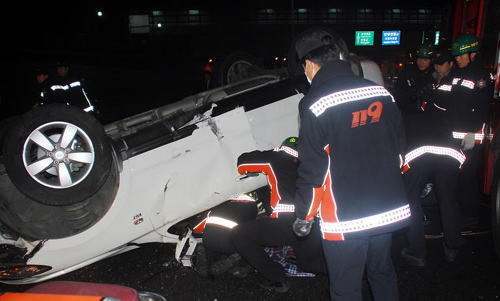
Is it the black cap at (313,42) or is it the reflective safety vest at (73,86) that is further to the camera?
the reflective safety vest at (73,86)

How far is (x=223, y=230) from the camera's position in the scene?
3000 mm

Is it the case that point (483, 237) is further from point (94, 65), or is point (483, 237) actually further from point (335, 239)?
point (94, 65)

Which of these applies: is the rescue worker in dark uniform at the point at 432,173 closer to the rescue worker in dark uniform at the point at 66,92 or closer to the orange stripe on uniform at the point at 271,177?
the orange stripe on uniform at the point at 271,177

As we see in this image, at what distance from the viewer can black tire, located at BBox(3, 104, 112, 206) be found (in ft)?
9.20

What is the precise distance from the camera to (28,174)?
2818 mm

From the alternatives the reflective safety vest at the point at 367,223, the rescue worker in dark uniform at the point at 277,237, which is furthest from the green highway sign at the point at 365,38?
the reflective safety vest at the point at 367,223

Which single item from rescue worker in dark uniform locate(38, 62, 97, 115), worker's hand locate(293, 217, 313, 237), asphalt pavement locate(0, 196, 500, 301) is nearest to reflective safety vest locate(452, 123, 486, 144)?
asphalt pavement locate(0, 196, 500, 301)

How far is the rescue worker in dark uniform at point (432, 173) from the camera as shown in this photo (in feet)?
10.2

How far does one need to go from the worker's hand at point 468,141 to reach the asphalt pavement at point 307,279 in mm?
870

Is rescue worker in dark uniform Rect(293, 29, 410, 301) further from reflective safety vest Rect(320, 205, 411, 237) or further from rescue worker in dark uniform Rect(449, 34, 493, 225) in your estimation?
rescue worker in dark uniform Rect(449, 34, 493, 225)

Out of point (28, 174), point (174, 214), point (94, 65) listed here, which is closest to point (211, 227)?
point (174, 214)

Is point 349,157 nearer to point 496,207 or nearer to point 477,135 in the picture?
point 496,207

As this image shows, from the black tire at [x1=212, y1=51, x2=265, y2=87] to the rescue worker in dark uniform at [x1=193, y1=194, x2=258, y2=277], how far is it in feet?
8.36

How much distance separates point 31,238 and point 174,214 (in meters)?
1.14
